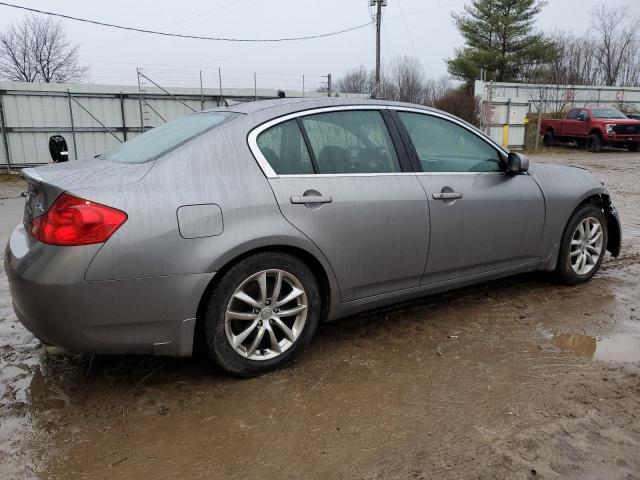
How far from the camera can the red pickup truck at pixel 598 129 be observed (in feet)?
73.5

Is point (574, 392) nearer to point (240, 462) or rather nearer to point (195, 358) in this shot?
point (240, 462)

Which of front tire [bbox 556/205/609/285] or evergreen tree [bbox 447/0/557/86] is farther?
evergreen tree [bbox 447/0/557/86]

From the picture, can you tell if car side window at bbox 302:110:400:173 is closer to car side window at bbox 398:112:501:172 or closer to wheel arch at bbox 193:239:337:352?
car side window at bbox 398:112:501:172

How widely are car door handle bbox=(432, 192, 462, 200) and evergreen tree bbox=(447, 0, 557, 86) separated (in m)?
39.1

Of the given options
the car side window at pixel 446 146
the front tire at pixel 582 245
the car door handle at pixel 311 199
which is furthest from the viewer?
the front tire at pixel 582 245

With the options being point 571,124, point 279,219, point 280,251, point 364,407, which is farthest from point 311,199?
point 571,124

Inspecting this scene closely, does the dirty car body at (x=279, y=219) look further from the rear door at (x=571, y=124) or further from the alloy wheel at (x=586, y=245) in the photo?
the rear door at (x=571, y=124)

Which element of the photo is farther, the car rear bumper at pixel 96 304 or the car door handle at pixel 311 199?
the car door handle at pixel 311 199

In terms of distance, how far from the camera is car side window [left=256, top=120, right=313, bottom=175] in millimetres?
3076

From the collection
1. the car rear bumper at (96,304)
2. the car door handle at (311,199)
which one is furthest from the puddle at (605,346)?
the car rear bumper at (96,304)

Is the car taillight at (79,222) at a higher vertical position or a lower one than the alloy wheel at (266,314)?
higher

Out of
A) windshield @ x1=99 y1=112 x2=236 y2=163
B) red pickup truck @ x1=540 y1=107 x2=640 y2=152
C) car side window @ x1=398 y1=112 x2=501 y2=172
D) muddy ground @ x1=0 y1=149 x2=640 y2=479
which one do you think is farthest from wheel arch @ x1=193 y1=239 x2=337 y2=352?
red pickup truck @ x1=540 y1=107 x2=640 y2=152

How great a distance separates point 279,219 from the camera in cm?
295

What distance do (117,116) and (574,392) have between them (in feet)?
54.8
